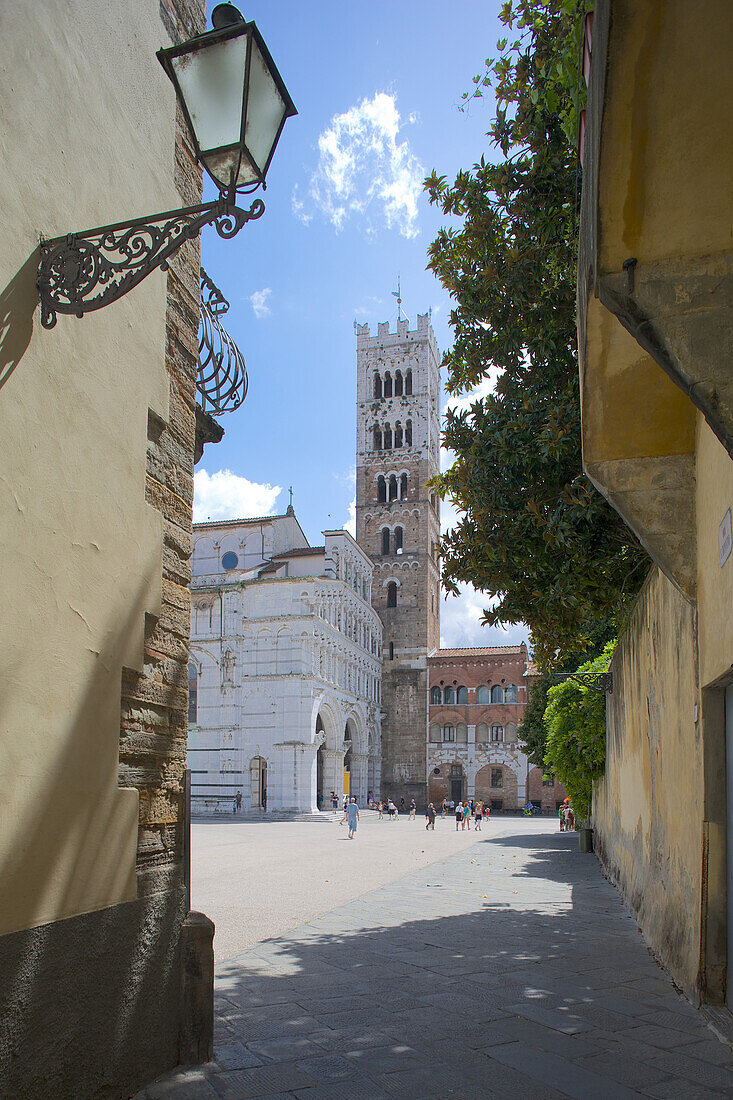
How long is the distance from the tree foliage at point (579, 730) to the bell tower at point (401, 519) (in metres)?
34.2

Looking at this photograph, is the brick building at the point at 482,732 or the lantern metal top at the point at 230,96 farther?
the brick building at the point at 482,732

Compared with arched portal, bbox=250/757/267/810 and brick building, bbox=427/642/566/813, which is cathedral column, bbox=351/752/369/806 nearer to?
brick building, bbox=427/642/566/813

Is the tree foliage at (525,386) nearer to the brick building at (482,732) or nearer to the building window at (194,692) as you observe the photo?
the building window at (194,692)

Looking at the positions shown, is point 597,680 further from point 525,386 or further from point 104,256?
point 104,256

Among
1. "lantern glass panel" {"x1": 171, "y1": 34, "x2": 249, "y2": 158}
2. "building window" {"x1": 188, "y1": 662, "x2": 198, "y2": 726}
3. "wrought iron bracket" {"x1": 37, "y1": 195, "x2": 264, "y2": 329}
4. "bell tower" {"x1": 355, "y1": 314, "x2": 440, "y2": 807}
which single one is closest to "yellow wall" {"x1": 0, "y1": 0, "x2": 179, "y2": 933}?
"wrought iron bracket" {"x1": 37, "y1": 195, "x2": 264, "y2": 329}

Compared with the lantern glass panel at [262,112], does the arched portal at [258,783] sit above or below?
below

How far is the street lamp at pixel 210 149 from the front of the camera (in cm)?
337

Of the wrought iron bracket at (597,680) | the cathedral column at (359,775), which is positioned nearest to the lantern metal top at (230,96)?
the wrought iron bracket at (597,680)

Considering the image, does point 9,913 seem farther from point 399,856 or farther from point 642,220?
point 399,856

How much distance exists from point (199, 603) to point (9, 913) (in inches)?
1551

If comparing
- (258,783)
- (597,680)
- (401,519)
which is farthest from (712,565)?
(401,519)

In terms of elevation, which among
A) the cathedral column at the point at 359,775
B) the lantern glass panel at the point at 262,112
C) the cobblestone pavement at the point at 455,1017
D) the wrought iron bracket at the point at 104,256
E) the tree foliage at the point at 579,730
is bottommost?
the cathedral column at the point at 359,775

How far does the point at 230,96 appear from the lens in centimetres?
345

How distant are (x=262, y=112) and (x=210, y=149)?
0.88 ft
